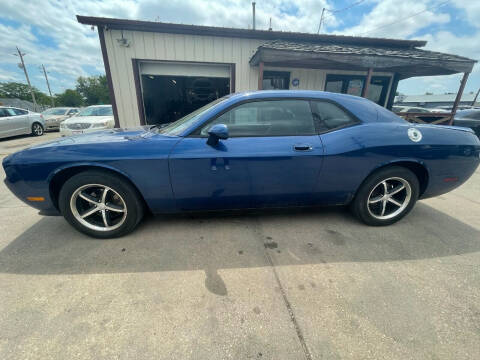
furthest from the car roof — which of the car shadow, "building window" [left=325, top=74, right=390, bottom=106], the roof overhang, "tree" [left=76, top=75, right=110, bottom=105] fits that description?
"tree" [left=76, top=75, right=110, bottom=105]

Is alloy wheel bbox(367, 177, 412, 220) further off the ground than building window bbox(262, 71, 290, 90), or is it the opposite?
building window bbox(262, 71, 290, 90)

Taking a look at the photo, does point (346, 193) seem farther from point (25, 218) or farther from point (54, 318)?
point (25, 218)

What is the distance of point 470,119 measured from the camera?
25.8ft

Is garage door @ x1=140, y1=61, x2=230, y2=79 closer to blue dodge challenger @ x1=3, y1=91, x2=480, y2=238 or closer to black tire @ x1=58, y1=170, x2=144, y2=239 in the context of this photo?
blue dodge challenger @ x1=3, y1=91, x2=480, y2=238

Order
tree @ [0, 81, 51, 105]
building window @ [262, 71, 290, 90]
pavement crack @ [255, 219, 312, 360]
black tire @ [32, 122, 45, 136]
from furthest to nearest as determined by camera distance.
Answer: tree @ [0, 81, 51, 105], black tire @ [32, 122, 45, 136], building window @ [262, 71, 290, 90], pavement crack @ [255, 219, 312, 360]

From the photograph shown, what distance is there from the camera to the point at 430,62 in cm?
650

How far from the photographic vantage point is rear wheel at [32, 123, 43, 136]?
986 centimetres

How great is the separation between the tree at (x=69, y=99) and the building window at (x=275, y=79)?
78.3 meters

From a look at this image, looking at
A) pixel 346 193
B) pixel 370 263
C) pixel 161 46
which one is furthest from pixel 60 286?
pixel 161 46

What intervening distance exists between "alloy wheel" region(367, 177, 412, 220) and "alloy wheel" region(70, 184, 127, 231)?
279 centimetres

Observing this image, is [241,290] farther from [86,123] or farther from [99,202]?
[86,123]

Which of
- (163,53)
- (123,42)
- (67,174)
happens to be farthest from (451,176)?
(123,42)

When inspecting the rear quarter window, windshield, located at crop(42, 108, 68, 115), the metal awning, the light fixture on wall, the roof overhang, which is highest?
the roof overhang

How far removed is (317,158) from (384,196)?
1047 mm
